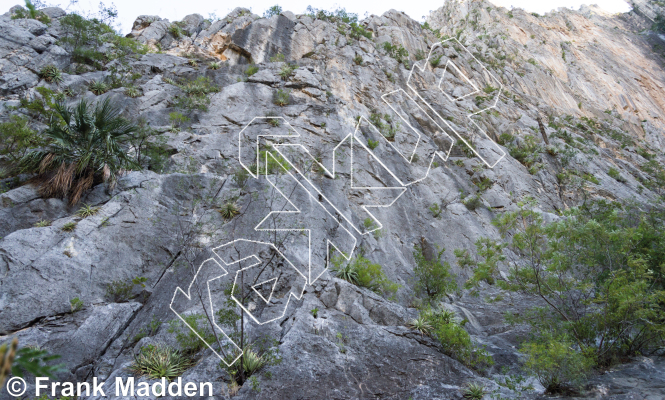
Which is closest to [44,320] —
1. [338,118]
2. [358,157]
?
[358,157]

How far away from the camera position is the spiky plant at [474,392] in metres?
6.80

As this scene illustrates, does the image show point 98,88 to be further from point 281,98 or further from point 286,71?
point 286,71

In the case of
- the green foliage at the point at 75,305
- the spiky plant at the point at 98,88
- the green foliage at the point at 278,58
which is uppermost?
the green foliage at the point at 278,58

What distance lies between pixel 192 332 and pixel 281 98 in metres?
11.5

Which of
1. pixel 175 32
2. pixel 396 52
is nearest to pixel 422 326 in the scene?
pixel 396 52

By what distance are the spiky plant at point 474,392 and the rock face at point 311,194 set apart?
10.0 inches

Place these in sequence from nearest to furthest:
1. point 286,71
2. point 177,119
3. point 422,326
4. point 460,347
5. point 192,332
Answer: point 192,332, point 460,347, point 422,326, point 177,119, point 286,71

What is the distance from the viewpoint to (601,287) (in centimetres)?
826

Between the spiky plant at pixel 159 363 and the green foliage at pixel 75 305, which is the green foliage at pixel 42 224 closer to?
the green foliage at pixel 75 305

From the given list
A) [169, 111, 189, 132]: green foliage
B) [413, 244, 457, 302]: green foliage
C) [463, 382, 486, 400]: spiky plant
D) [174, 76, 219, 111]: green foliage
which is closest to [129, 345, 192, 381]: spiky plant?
[463, 382, 486, 400]: spiky plant

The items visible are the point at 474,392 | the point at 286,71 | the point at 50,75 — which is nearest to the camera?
the point at 474,392

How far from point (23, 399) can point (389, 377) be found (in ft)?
21.9

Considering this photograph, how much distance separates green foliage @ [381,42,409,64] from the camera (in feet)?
77.8

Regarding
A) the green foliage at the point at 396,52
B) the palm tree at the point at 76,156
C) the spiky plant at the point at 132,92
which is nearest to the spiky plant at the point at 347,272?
the palm tree at the point at 76,156
